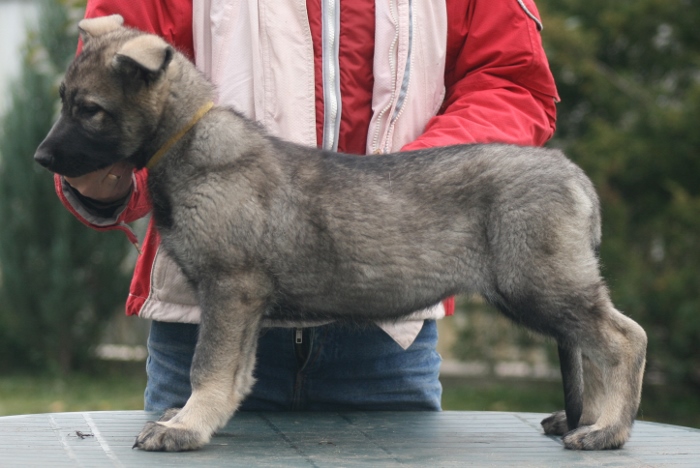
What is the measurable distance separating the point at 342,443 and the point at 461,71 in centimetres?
172

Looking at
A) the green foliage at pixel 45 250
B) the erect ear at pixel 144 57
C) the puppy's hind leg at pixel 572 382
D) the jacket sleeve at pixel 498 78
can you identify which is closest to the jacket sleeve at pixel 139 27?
the erect ear at pixel 144 57

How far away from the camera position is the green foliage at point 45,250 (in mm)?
11742

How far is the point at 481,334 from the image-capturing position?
10.3 metres

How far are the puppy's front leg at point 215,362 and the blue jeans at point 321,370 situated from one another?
63cm

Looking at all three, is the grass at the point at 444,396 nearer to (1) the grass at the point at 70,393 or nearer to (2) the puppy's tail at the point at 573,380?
(1) the grass at the point at 70,393

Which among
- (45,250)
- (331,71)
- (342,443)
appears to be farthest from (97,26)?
(45,250)

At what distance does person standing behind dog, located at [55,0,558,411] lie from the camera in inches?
159

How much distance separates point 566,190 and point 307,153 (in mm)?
965

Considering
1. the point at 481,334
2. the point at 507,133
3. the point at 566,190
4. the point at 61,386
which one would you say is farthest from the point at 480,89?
the point at 61,386

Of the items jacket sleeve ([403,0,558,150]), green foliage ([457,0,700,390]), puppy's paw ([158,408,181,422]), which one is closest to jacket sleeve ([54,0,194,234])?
puppy's paw ([158,408,181,422])

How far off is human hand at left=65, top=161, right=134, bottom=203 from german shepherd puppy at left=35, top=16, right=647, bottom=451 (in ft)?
0.39

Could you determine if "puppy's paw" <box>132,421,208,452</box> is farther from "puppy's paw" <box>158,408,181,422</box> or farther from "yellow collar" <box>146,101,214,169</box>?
"yellow collar" <box>146,101,214,169</box>

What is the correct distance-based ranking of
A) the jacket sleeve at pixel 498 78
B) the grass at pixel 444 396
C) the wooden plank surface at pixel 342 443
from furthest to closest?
1. the grass at pixel 444 396
2. the jacket sleeve at pixel 498 78
3. the wooden plank surface at pixel 342 443

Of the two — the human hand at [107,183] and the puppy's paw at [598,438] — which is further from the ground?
the human hand at [107,183]
